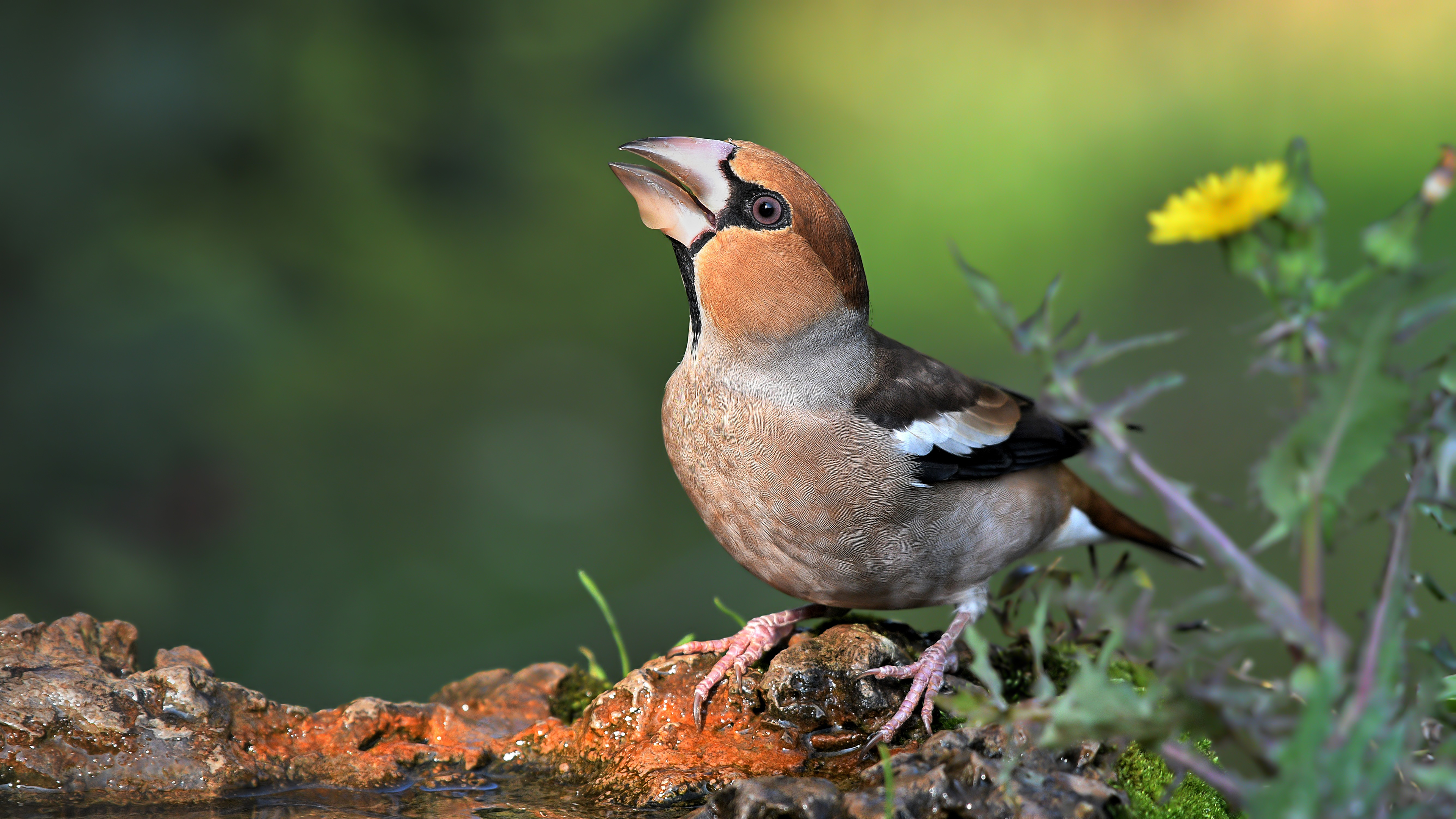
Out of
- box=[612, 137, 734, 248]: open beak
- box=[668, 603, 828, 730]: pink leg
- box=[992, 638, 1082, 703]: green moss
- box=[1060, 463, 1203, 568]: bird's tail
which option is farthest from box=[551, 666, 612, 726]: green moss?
box=[1060, 463, 1203, 568]: bird's tail

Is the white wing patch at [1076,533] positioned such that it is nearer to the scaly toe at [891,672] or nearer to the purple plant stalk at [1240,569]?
the scaly toe at [891,672]

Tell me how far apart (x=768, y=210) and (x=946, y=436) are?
1.04m

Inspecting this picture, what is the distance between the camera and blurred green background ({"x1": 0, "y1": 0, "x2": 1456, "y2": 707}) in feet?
17.9

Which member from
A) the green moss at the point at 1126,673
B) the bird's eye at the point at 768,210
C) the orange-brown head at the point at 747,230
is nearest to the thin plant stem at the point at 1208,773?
the green moss at the point at 1126,673

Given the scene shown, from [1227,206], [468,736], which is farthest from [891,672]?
[1227,206]

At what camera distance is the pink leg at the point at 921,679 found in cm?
315

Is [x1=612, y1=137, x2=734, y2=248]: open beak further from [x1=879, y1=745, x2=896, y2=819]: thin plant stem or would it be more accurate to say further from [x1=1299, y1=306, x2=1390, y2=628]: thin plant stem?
[x1=1299, y1=306, x2=1390, y2=628]: thin plant stem

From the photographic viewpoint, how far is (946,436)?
3844mm

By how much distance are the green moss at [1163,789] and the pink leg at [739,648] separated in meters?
1.15

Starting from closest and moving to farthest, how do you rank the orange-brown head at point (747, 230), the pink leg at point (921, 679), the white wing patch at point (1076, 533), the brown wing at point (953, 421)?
1. the pink leg at point (921, 679)
2. the orange-brown head at point (747, 230)
3. the brown wing at point (953, 421)
4. the white wing patch at point (1076, 533)

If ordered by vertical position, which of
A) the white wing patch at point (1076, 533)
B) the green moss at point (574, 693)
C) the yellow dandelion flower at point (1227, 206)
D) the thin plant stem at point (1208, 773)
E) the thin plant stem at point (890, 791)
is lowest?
the thin plant stem at point (890, 791)

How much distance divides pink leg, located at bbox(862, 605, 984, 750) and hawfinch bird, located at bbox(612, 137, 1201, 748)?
0.01 m

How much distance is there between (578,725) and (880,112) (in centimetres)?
631

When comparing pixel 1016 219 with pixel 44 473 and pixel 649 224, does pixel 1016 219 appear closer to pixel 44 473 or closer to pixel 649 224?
pixel 649 224
